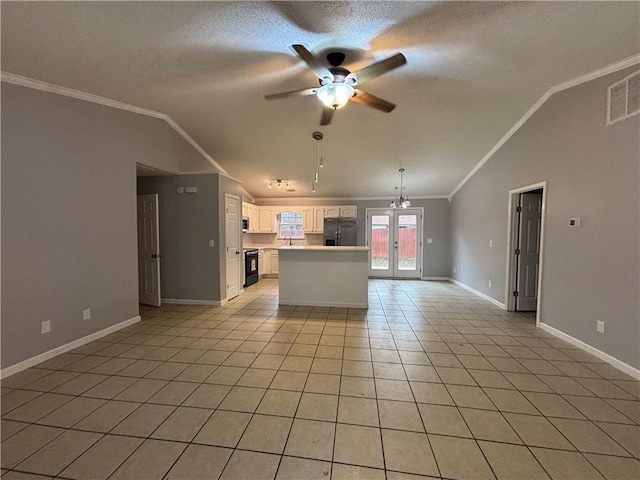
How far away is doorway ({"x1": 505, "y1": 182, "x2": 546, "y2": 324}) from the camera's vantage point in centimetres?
445

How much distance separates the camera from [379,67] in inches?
85.1

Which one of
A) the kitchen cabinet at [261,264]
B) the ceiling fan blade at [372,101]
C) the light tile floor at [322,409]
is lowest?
the light tile floor at [322,409]

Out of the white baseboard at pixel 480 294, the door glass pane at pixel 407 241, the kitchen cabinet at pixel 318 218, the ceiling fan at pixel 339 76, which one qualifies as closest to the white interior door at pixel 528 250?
the white baseboard at pixel 480 294

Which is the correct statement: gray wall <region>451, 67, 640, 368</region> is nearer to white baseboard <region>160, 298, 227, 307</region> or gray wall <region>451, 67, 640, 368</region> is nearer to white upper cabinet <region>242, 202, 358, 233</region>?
white upper cabinet <region>242, 202, 358, 233</region>

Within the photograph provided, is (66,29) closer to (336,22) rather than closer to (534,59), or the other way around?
(336,22)

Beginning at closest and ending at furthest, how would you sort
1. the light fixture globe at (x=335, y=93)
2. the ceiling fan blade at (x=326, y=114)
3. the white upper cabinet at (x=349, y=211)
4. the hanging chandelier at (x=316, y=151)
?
1. the light fixture globe at (x=335, y=93)
2. the ceiling fan blade at (x=326, y=114)
3. the hanging chandelier at (x=316, y=151)
4. the white upper cabinet at (x=349, y=211)

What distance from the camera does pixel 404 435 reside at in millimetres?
1785

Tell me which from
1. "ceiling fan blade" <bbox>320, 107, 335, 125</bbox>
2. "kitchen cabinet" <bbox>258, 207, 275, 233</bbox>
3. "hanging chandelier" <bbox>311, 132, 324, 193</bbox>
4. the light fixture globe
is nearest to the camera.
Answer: the light fixture globe

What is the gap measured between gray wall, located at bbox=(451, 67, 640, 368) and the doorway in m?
0.37

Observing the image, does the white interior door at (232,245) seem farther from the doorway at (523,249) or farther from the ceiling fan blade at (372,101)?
the doorway at (523,249)

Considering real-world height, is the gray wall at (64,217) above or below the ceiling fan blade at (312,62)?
below

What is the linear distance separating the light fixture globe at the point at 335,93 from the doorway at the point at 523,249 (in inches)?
140

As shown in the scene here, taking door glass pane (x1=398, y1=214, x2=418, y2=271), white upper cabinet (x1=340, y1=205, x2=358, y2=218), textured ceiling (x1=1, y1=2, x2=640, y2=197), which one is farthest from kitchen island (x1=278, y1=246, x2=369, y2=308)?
door glass pane (x1=398, y1=214, x2=418, y2=271)

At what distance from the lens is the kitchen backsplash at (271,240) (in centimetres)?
812
